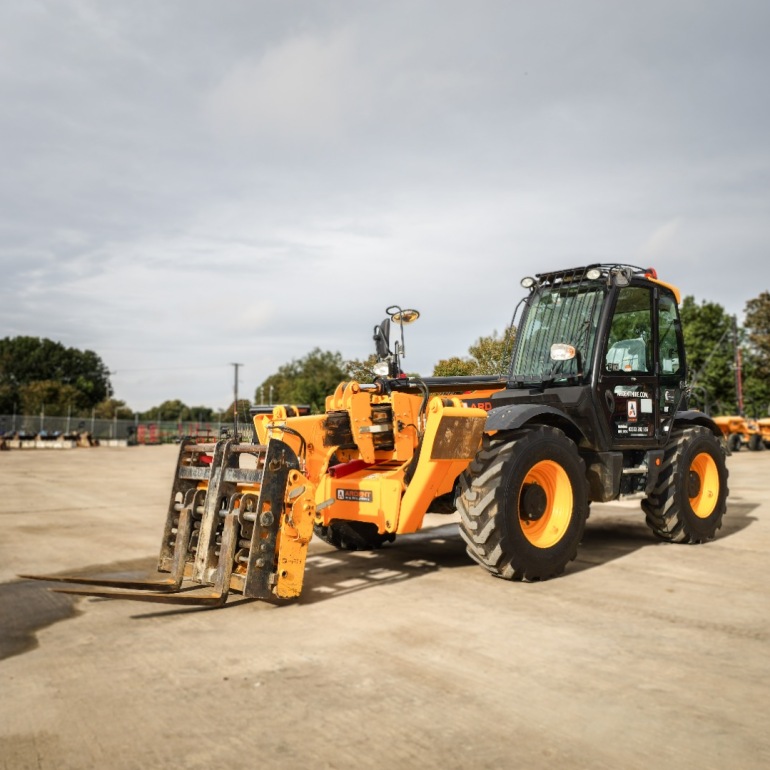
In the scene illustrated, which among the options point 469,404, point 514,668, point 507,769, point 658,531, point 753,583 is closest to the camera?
point 507,769

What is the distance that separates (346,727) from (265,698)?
543mm

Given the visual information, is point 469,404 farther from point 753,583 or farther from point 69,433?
point 69,433

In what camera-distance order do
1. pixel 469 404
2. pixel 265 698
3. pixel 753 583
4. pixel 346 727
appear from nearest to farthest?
pixel 346 727 < pixel 265 698 < pixel 753 583 < pixel 469 404

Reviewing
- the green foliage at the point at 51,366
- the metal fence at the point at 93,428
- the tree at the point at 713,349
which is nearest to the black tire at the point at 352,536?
the tree at the point at 713,349

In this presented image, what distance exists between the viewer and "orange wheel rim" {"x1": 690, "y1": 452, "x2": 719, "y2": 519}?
26.7ft

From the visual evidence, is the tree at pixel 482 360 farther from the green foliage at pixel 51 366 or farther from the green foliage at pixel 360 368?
the green foliage at pixel 51 366

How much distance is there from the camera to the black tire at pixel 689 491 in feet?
24.9

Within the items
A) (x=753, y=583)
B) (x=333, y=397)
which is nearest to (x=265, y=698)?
(x=333, y=397)

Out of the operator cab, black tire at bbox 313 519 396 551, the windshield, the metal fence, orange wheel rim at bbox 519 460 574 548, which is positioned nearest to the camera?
orange wheel rim at bbox 519 460 574 548

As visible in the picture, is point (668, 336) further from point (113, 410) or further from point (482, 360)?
point (113, 410)

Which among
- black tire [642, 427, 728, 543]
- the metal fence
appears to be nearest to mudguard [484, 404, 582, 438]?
black tire [642, 427, 728, 543]

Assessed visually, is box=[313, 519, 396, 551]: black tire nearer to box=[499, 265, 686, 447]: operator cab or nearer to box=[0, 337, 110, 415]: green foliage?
box=[499, 265, 686, 447]: operator cab

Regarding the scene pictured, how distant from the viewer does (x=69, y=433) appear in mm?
53062

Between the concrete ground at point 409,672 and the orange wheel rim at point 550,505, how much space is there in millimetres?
391
